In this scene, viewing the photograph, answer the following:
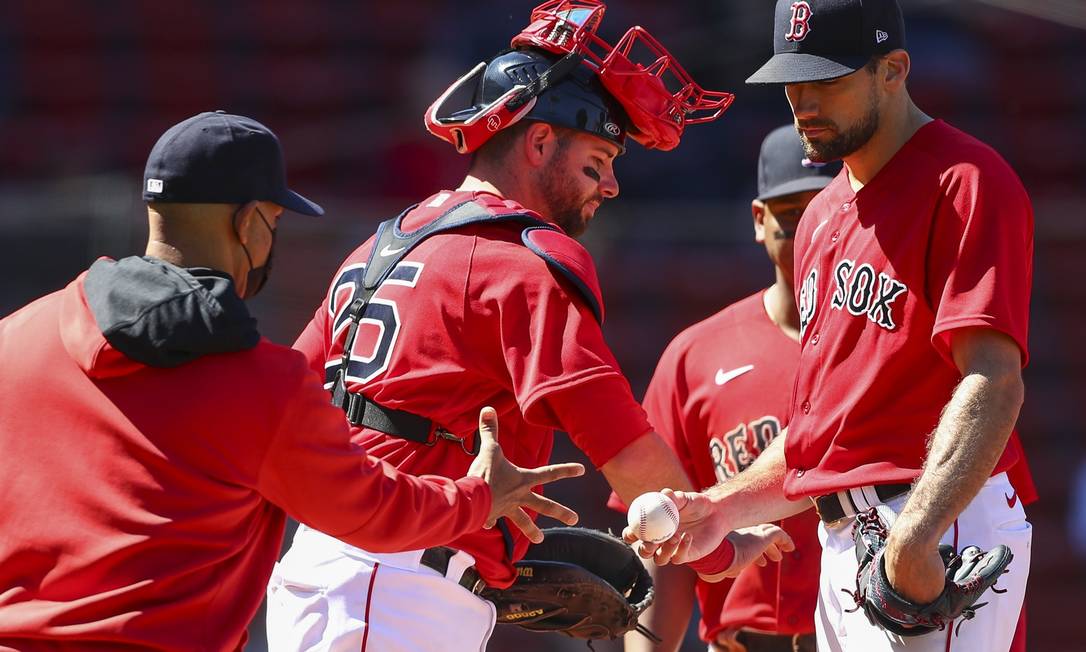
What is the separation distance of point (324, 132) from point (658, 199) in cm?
248

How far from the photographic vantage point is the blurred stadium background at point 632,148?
862cm

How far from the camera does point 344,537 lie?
3.04 meters

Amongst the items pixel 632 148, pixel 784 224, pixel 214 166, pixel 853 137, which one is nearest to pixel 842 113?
pixel 853 137

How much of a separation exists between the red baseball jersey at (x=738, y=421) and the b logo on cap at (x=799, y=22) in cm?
138

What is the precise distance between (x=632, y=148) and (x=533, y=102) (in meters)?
5.68

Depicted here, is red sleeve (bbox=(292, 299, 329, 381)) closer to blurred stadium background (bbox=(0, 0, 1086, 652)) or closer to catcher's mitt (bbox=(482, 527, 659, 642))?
catcher's mitt (bbox=(482, 527, 659, 642))

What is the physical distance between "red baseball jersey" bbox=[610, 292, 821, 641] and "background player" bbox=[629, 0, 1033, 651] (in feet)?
2.84

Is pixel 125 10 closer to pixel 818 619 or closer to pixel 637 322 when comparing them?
pixel 637 322

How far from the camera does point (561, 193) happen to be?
398 centimetres

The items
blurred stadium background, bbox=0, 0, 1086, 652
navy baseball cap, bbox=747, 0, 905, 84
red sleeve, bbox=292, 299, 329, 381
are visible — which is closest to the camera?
navy baseball cap, bbox=747, 0, 905, 84

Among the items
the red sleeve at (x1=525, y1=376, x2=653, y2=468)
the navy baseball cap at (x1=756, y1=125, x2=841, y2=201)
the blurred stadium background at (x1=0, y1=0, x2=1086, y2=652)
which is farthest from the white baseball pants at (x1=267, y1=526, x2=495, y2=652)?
the blurred stadium background at (x1=0, y1=0, x2=1086, y2=652)

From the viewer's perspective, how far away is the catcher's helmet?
3896 millimetres

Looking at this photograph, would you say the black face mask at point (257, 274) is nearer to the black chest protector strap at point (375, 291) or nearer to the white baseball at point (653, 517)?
the black chest protector strap at point (375, 291)

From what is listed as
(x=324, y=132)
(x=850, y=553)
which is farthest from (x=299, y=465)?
(x=324, y=132)
